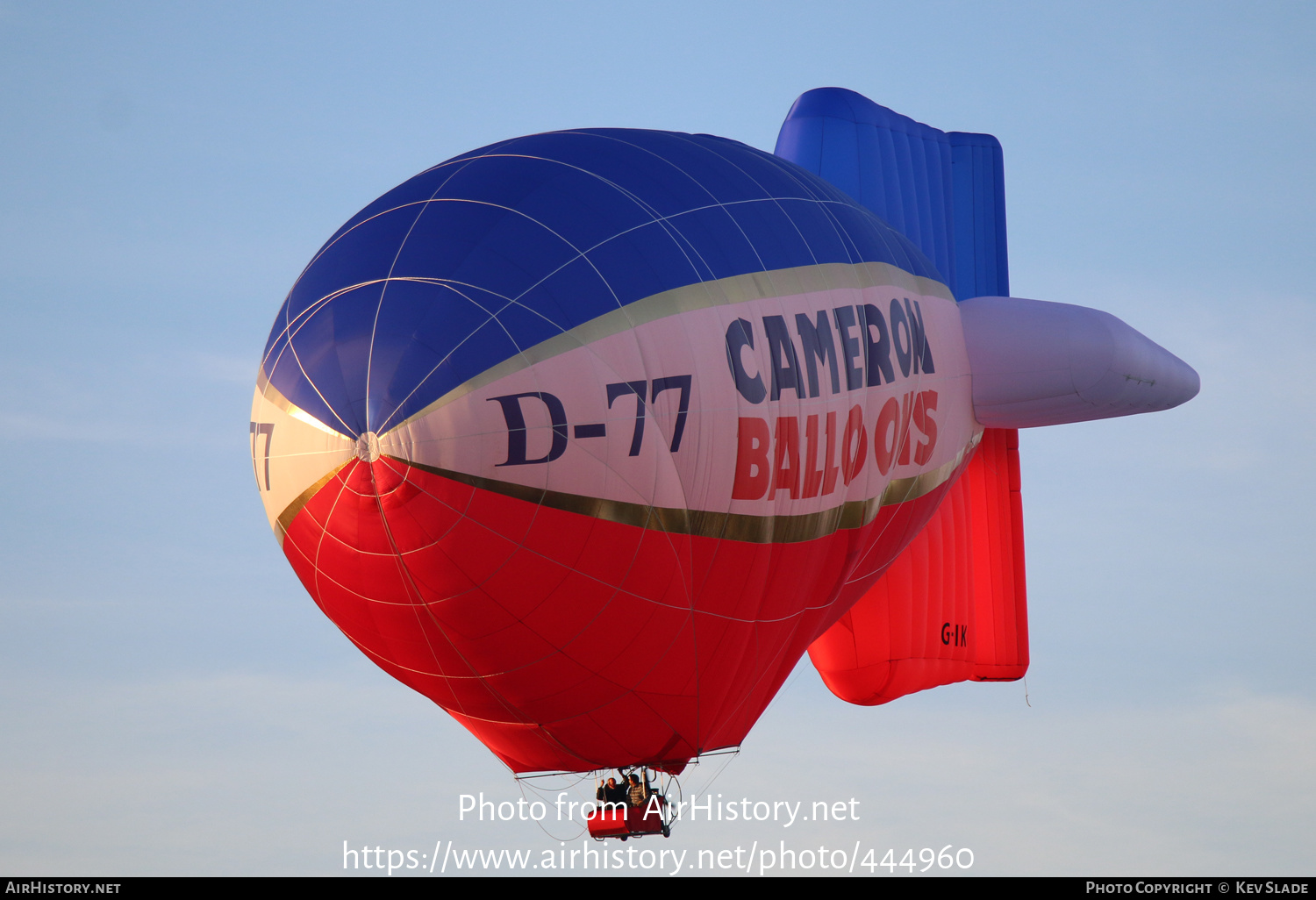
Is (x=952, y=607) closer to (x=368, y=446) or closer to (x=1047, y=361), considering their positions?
(x=1047, y=361)

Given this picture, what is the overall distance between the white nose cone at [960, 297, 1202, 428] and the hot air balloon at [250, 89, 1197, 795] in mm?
1597

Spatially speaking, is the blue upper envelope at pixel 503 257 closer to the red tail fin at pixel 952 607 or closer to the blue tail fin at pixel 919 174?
the blue tail fin at pixel 919 174

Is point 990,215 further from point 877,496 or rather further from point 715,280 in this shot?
point 715,280

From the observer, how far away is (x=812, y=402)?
2073 cm

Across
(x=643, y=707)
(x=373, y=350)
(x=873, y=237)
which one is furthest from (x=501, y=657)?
(x=873, y=237)

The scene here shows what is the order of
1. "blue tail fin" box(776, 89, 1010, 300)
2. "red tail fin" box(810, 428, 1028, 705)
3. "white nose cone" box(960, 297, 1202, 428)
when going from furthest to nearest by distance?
"blue tail fin" box(776, 89, 1010, 300), "red tail fin" box(810, 428, 1028, 705), "white nose cone" box(960, 297, 1202, 428)

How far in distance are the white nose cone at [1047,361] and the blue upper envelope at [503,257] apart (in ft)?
17.1

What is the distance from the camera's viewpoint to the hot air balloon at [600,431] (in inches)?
685

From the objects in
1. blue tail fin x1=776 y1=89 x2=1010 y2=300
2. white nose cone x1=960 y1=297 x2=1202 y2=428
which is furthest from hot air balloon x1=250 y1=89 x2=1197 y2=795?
blue tail fin x1=776 y1=89 x2=1010 y2=300

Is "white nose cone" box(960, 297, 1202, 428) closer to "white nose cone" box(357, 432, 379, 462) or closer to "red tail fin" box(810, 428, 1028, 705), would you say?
"red tail fin" box(810, 428, 1028, 705)

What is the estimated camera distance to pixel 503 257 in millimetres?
18156

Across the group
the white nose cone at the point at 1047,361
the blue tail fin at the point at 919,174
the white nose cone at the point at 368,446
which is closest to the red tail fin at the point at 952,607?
the white nose cone at the point at 1047,361

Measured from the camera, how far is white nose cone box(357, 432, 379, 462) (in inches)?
670

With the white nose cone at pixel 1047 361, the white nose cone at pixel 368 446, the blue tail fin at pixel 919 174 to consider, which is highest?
the blue tail fin at pixel 919 174
